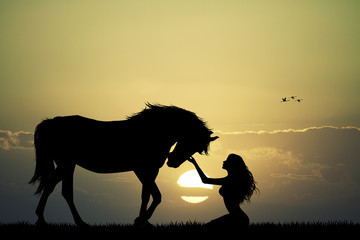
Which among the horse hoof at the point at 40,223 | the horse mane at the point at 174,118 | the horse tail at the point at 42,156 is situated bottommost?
the horse hoof at the point at 40,223

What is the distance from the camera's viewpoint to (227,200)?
28.3 ft

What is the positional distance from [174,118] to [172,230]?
105 inches

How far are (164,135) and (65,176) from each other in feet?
8.92

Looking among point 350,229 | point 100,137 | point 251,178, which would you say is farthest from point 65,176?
point 350,229

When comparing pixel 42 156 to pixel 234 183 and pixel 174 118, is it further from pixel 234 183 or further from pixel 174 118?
pixel 234 183

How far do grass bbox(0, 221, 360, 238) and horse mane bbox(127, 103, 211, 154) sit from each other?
2055 millimetres

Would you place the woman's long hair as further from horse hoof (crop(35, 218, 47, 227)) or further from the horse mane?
horse hoof (crop(35, 218, 47, 227))

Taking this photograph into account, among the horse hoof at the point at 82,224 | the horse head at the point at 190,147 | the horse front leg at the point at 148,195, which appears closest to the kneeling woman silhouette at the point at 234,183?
the horse head at the point at 190,147

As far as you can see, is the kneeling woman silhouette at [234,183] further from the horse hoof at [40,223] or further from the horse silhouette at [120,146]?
the horse hoof at [40,223]

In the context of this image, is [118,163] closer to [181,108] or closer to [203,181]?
[181,108]

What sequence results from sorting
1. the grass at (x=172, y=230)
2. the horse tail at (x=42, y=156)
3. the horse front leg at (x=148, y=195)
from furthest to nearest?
the horse tail at (x=42, y=156) < the horse front leg at (x=148, y=195) < the grass at (x=172, y=230)

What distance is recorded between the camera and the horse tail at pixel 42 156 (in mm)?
11727

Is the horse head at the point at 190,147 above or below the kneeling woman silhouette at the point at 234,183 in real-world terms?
above

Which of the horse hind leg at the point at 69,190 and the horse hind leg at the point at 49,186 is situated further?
the horse hind leg at the point at 49,186
